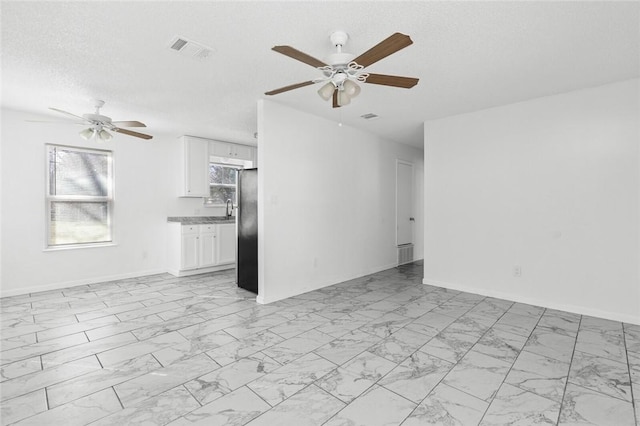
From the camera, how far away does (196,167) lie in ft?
19.0

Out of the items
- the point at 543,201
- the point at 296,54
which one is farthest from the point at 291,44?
the point at 543,201

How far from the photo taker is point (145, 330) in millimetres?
3055

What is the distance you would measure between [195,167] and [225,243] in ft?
5.05

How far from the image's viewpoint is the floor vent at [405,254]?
635 cm

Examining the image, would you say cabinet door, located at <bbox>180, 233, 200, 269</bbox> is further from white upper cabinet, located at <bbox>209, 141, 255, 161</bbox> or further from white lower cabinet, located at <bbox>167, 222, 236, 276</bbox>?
white upper cabinet, located at <bbox>209, 141, 255, 161</bbox>

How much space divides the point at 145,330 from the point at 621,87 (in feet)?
18.2

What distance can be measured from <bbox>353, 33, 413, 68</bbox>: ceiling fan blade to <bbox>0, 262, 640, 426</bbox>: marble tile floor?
7.14 ft

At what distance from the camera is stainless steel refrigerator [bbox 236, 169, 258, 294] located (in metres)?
4.30

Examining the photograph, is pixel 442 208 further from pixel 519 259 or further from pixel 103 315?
pixel 103 315

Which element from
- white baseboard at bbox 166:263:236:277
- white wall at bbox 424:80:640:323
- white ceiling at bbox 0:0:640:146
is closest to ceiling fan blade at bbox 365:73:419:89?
white ceiling at bbox 0:0:640:146

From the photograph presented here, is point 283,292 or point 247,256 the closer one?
point 283,292

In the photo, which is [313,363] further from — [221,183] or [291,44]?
[221,183]

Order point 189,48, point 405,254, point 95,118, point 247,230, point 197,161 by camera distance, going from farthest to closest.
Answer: point 405,254, point 197,161, point 247,230, point 95,118, point 189,48

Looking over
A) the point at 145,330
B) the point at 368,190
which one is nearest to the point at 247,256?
the point at 145,330
